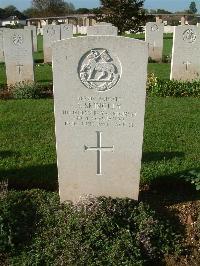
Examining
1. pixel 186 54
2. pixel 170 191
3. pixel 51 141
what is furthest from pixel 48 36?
pixel 170 191

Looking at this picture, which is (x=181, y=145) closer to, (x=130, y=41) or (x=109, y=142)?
(x=109, y=142)

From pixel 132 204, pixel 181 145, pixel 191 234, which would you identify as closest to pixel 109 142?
pixel 132 204

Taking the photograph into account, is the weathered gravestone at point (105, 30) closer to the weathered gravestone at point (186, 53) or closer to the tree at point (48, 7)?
the weathered gravestone at point (186, 53)

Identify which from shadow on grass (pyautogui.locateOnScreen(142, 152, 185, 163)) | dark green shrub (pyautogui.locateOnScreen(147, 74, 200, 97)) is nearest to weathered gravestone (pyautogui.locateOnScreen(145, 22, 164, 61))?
dark green shrub (pyautogui.locateOnScreen(147, 74, 200, 97))

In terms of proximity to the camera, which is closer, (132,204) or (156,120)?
(132,204)

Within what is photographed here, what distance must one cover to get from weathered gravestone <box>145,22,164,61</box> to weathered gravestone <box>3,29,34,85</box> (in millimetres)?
8608

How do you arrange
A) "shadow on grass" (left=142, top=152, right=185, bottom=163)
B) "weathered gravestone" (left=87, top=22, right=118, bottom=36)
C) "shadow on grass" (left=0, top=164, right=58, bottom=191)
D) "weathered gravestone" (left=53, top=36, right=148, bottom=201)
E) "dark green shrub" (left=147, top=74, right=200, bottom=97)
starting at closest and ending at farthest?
"weathered gravestone" (left=53, top=36, right=148, bottom=201) < "shadow on grass" (left=0, top=164, right=58, bottom=191) < "shadow on grass" (left=142, top=152, right=185, bottom=163) < "dark green shrub" (left=147, top=74, right=200, bottom=97) < "weathered gravestone" (left=87, top=22, right=118, bottom=36)

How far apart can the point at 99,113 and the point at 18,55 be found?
300 inches

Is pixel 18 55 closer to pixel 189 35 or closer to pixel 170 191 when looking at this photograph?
pixel 189 35

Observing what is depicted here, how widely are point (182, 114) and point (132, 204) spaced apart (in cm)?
458

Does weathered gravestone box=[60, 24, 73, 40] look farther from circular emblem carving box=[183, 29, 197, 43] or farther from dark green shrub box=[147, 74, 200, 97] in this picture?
dark green shrub box=[147, 74, 200, 97]

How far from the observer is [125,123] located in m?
4.60

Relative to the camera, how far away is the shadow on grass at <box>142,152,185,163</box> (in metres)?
6.41

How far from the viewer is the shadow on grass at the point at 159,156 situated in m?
6.41
